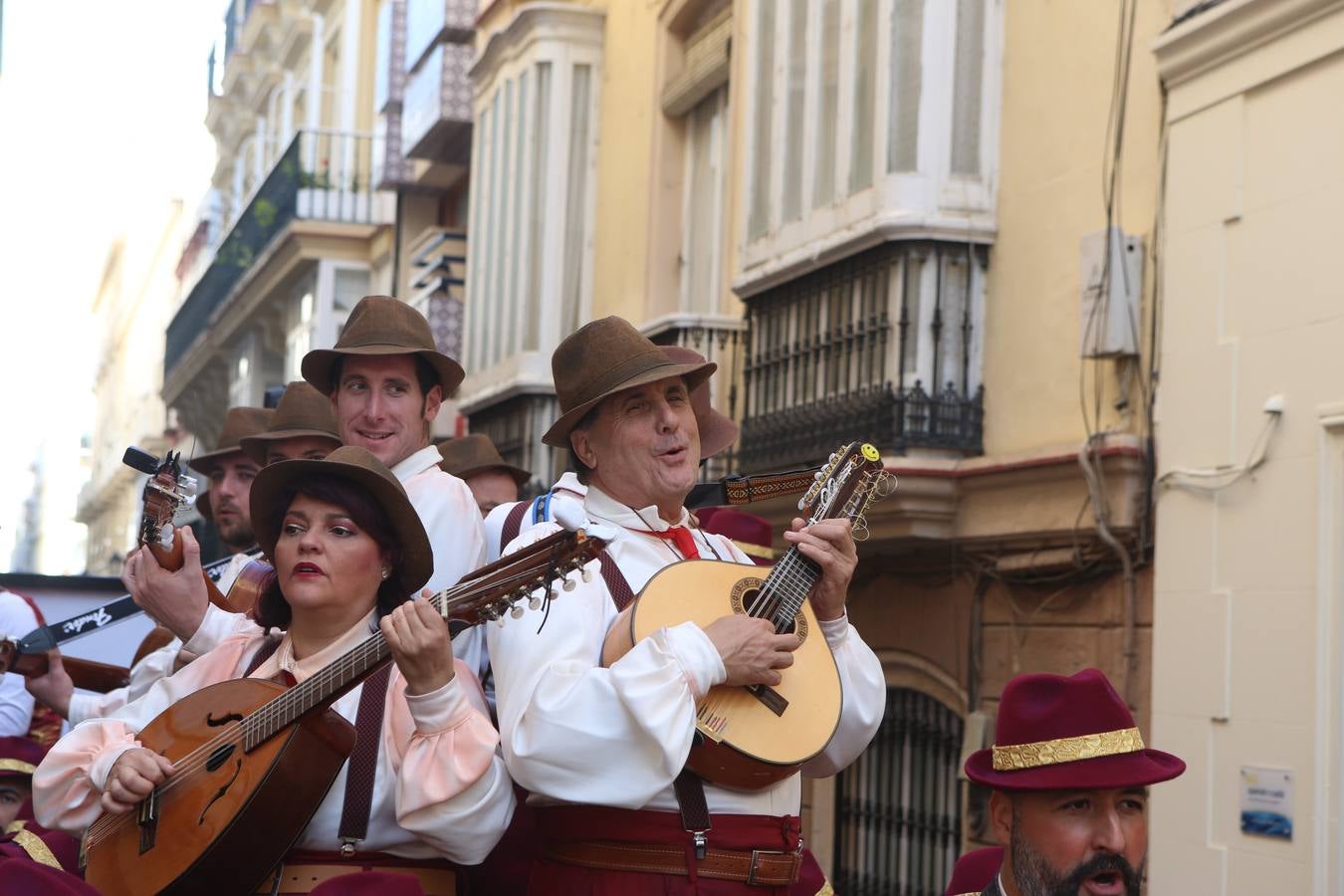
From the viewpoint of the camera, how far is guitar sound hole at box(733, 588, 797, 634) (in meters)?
4.11

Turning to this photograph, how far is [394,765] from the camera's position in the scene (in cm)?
403

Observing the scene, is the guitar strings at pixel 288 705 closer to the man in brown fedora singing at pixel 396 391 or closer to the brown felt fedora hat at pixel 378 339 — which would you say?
the man in brown fedora singing at pixel 396 391

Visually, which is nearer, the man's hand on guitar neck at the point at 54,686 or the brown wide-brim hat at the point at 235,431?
the man's hand on guitar neck at the point at 54,686

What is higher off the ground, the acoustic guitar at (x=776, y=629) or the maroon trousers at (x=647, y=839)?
the acoustic guitar at (x=776, y=629)

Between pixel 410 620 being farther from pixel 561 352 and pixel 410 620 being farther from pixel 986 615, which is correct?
pixel 986 615

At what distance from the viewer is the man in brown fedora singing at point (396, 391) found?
509cm

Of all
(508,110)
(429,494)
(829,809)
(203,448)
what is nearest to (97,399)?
(203,448)

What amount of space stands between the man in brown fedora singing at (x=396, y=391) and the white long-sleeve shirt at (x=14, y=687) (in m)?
1.85

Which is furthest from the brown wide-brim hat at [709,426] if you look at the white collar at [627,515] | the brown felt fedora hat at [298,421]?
the brown felt fedora hat at [298,421]

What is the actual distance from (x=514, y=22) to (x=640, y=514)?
12300mm

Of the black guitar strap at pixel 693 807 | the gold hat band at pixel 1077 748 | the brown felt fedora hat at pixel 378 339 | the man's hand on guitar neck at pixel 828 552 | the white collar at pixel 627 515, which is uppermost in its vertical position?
the brown felt fedora hat at pixel 378 339

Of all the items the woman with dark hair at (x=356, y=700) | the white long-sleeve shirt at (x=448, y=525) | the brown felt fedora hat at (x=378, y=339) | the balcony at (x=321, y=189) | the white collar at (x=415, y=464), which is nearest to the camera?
the woman with dark hair at (x=356, y=700)

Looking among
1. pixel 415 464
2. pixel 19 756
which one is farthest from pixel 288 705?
pixel 19 756

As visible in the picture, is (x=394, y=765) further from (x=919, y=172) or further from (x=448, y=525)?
(x=919, y=172)
